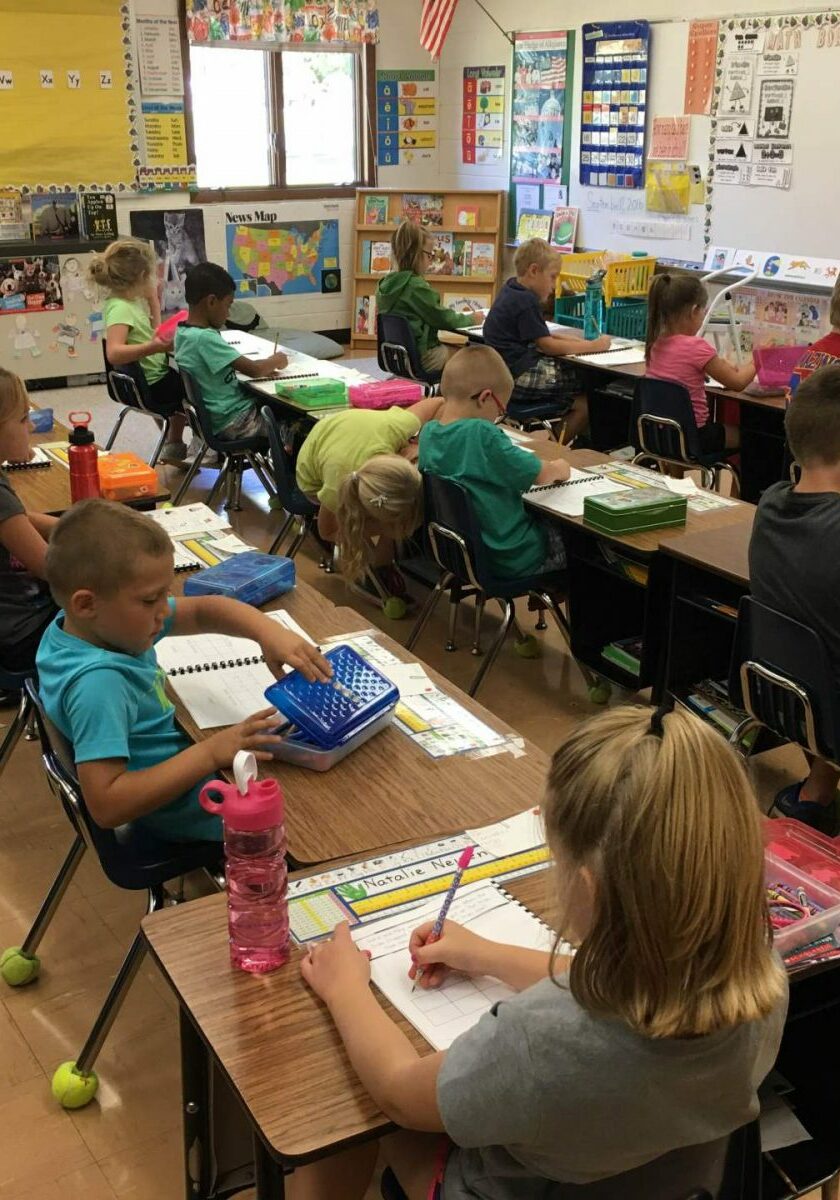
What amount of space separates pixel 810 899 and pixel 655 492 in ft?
6.14

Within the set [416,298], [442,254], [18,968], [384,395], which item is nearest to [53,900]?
[18,968]

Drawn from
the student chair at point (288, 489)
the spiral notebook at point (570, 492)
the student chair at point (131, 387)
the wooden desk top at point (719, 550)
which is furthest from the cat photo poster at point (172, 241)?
the wooden desk top at point (719, 550)

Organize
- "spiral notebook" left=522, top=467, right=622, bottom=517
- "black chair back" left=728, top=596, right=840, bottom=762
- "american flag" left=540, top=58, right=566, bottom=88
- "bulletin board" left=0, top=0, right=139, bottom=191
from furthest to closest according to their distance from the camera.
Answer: "american flag" left=540, top=58, right=566, bottom=88 → "bulletin board" left=0, top=0, right=139, bottom=191 → "spiral notebook" left=522, top=467, right=622, bottom=517 → "black chair back" left=728, top=596, right=840, bottom=762

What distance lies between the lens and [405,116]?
8859 mm

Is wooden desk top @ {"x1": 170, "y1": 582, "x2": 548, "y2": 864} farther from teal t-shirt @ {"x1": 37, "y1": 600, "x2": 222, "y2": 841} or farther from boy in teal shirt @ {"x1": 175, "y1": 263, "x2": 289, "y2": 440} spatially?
boy in teal shirt @ {"x1": 175, "y1": 263, "x2": 289, "y2": 440}

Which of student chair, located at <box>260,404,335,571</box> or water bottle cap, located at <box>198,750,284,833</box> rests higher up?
water bottle cap, located at <box>198,750,284,833</box>

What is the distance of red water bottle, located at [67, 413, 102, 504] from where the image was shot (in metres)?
3.27

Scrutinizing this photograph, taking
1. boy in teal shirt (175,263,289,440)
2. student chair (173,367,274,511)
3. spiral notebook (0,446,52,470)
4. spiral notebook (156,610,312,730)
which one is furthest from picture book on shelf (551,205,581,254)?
spiral notebook (156,610,312,730)

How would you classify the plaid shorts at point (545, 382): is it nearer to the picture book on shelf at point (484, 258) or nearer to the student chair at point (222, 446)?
the student chair at point (222, 446)

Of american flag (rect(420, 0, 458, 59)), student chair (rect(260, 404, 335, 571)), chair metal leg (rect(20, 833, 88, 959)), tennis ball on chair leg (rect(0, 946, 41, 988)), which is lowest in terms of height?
tennis ball on chair leg (rect(0, 946, 41, 988))

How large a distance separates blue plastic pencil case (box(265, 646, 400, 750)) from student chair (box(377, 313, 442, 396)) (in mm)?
4213

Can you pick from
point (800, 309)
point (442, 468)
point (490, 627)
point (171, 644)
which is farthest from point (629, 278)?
point (171, 644)

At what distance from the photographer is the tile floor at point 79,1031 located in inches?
81.4

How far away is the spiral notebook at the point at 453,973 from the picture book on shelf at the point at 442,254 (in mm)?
7477
